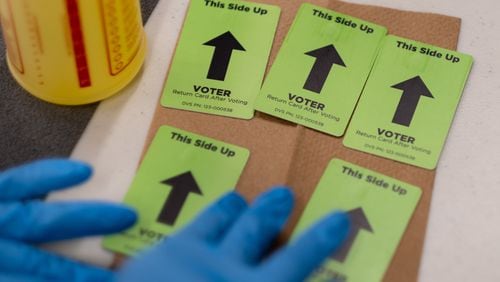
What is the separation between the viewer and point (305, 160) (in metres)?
0.69

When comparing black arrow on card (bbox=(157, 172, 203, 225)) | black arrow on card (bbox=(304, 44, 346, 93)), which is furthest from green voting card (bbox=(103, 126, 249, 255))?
black arrow on card (bbox=(304, 44, 346, 93))

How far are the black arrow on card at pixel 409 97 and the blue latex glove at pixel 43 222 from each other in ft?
0.96

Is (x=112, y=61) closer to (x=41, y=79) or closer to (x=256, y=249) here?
(x=41, y=79)

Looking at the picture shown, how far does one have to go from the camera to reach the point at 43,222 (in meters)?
0.60

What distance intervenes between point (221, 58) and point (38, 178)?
0.77 feet

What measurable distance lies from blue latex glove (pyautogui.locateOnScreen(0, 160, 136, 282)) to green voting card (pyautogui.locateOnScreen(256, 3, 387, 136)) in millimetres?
202

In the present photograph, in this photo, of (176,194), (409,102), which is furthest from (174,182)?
(409,102)

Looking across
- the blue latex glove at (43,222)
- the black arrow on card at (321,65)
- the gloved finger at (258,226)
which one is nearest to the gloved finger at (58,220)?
the blue latex glove at (43,222)

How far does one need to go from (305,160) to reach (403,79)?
15cm

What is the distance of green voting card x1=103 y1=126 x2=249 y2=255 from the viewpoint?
63cm

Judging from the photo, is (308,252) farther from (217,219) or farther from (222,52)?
(222,52)

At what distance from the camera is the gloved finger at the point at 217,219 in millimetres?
600

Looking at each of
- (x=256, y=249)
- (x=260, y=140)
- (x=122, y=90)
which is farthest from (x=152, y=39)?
(x=256, y=249)

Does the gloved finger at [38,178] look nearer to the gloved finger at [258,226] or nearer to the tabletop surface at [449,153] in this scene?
the tabletop surface at [449,153]
